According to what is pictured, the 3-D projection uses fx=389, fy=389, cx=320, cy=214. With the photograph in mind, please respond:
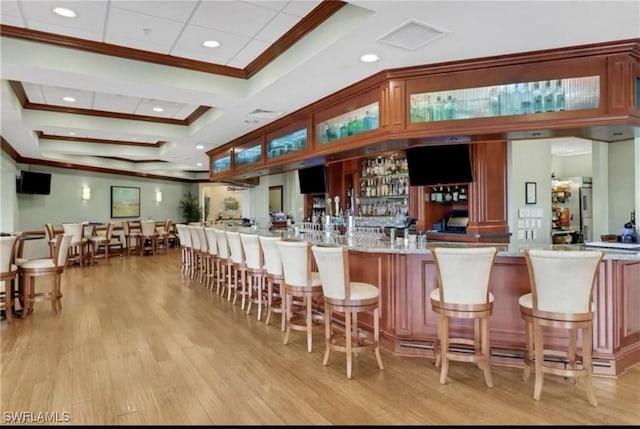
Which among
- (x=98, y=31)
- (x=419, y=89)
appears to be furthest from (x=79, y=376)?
(x=419, y=89)

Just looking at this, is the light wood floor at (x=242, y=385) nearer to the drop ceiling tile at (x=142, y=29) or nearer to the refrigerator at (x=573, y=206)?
the drop ceiling tile at (x=142, y=29)

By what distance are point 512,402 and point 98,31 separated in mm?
4760

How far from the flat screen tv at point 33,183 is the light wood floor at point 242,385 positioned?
7.09m

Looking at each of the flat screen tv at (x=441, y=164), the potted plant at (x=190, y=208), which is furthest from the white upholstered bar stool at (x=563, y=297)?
the potted plant at (x=190, y=208)

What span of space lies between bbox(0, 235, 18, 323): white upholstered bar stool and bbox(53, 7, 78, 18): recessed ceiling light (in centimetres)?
274

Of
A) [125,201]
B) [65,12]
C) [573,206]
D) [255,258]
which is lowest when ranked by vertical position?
[255,258]

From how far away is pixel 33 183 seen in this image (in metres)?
10.3

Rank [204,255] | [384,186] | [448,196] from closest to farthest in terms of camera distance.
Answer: [448,196] → [204,255] → [384,186]

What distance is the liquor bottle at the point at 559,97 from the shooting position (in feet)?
11.3

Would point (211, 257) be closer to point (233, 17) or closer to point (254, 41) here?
point (254, 41)

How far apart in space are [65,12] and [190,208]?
38.8 feet

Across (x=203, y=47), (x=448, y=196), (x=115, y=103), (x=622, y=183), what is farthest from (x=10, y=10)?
(x=622, y=183)

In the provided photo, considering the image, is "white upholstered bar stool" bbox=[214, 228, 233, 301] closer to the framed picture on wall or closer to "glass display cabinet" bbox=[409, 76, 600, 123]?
"glass display cabinet" bbox=[409, 76, 600, 123]

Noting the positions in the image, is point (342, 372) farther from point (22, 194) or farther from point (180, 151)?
point (22, 194)
